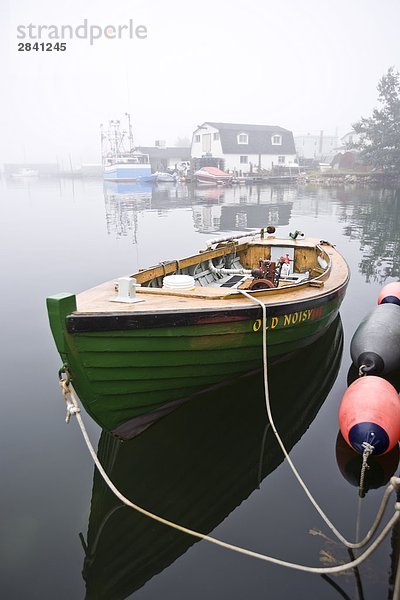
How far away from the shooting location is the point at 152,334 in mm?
5238

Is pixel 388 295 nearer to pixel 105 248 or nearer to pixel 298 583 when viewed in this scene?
pixel 298 583

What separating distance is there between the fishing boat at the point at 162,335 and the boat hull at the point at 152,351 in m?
0.01

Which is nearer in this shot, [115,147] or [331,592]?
[331,592]

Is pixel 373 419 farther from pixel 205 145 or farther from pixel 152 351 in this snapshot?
pixel 205 145

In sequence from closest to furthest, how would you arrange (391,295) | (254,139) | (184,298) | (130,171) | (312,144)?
(184,298) → (391,295) → (254,139) → (130,171) → (312,144)

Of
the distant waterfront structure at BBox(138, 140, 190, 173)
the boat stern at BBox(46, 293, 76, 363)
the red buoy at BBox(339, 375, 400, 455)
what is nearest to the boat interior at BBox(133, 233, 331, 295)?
the boat stern at BBox(46, 293, 76, 363)

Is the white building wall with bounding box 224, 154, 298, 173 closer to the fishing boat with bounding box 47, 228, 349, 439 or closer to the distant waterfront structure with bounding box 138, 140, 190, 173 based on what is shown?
the distant waterfront structure with bounding box 138, 140, 190, 173

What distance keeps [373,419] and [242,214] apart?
29.0m

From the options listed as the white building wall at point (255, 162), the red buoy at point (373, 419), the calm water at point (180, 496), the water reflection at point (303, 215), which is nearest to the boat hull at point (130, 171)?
the white building wall at point (255, 162)

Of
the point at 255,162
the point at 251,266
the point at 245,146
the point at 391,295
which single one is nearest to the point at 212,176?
the point at 245,146

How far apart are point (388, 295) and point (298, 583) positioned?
22.7ft

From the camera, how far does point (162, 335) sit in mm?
5324

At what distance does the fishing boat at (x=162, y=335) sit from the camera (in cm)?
493

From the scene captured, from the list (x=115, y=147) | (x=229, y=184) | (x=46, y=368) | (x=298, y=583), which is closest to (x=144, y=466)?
(x=298, y=583)
